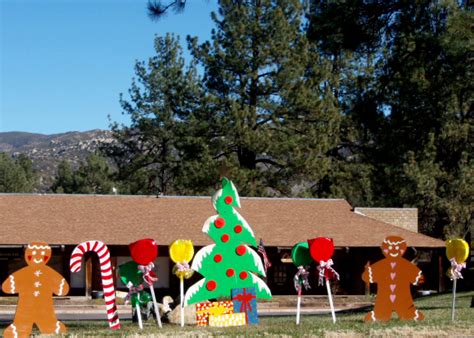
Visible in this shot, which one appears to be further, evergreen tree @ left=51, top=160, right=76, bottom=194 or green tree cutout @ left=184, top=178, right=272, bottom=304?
evergreen tree @ left=51, top=160, right=76, bottom=194

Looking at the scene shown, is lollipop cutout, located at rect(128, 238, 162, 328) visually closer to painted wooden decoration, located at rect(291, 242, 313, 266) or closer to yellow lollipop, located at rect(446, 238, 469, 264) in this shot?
painted wooden decoration, located at rect(291, 242, 313, 266)

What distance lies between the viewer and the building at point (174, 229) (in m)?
34.6

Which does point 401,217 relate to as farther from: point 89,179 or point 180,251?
point 89,179

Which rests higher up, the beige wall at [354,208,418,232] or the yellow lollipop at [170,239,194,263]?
the beige wall at [354,208,418,232]

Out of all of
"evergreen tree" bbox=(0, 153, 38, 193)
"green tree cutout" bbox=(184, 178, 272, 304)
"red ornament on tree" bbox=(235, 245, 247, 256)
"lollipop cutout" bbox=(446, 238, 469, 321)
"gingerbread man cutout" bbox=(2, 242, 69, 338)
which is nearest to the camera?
"gingerbread man cutout" bbox=(2, 242, 69, 338)

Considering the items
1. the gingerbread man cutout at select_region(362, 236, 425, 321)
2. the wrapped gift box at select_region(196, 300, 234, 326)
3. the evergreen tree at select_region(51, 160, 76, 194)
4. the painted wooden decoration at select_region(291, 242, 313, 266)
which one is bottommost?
the wrapped gift box at select_region(196, 300, 234, 326)

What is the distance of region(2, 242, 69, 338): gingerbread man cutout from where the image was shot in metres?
15.8

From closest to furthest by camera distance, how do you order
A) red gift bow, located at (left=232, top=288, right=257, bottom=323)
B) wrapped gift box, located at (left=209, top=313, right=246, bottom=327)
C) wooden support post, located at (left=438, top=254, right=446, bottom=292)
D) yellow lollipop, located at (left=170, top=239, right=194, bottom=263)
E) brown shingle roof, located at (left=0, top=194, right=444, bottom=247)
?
yellow lollipop, located at (left=170, top=239, right=194, bottom=263) < wrapped gift box, located at (left=209, top=313, right=246, bottom=327) < red gift bow, located at (left=232, top=288, right=257, bottom=323) < brown shingle roof, located at (left=0, top=194, right=444, bottom=247) < wooden support post, located at (left=438, top=254, right=446, bottom=292)

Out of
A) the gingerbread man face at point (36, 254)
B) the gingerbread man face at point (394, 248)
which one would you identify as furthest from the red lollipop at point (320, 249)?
the gingerbread man face at point (36, 254)

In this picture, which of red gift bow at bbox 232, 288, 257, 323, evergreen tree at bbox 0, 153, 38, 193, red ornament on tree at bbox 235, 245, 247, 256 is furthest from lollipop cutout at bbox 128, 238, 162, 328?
evergreen tree at bbox 0, 153, 38, 193

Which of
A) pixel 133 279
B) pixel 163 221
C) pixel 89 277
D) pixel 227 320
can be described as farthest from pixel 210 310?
pixel 163 221

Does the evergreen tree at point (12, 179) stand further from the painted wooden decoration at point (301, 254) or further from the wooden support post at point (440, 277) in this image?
the painted wooden decoration at point (301, 254)

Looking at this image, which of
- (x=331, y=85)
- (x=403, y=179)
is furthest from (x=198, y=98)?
(x=403, y=179)

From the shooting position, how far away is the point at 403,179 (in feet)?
144
